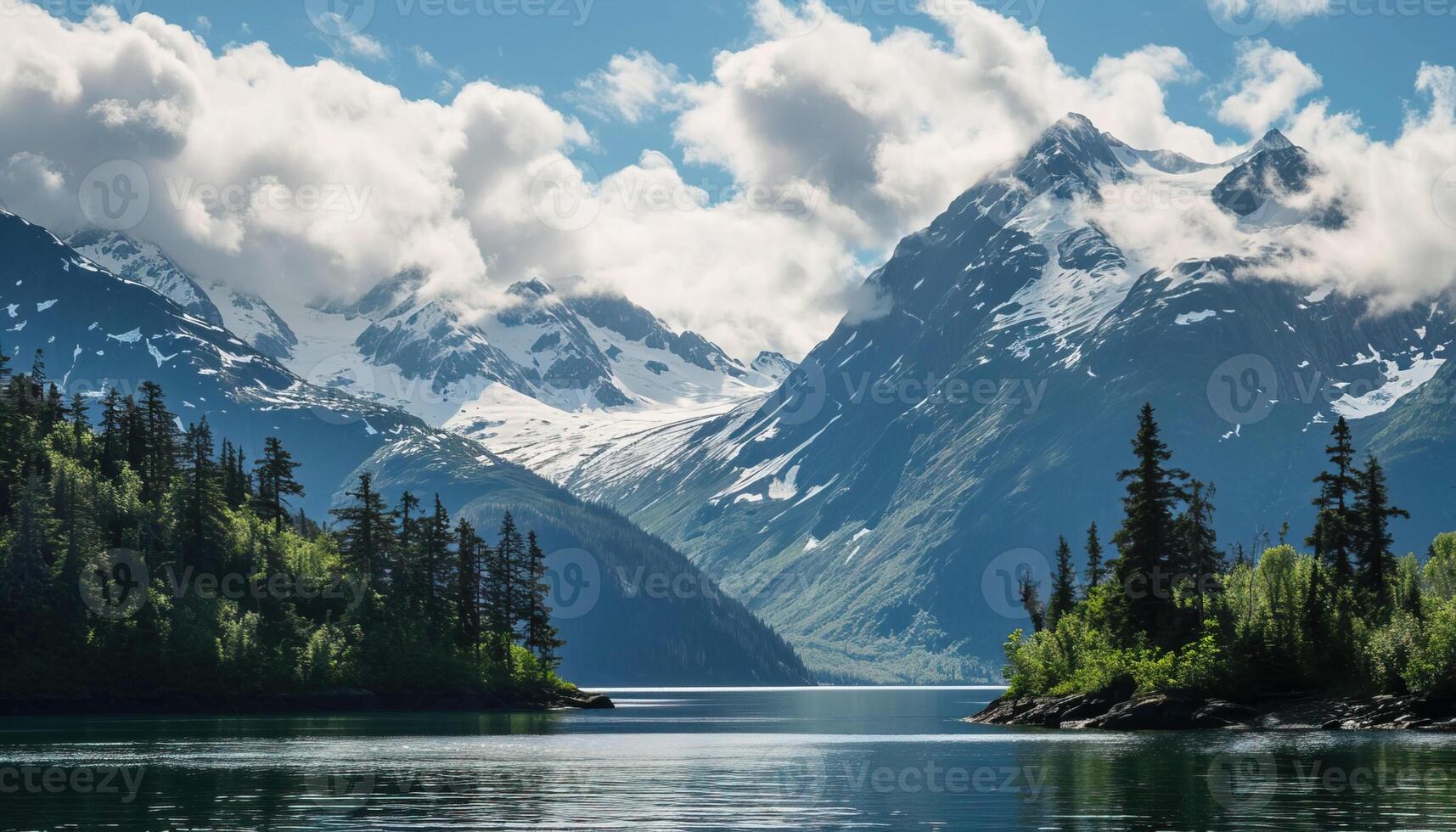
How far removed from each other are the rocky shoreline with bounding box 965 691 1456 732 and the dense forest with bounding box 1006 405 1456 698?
156 cm

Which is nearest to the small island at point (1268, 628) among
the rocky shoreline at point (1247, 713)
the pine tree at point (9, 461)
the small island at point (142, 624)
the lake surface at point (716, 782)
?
the rocky shoreline at point (1247, 713)

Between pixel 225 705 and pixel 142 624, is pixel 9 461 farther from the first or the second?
pixel 225 705

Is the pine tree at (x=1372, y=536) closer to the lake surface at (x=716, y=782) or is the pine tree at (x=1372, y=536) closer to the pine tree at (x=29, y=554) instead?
the lake surface at (x=716, y=782)

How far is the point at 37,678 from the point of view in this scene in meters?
166

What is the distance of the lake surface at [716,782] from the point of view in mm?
65625

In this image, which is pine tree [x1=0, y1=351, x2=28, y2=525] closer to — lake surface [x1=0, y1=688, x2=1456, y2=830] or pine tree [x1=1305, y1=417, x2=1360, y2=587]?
lake surface [x1=0, y1=688, x2=1456, y2=830]

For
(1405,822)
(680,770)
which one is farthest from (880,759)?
(1405,822)

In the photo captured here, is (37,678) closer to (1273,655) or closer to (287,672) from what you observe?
(287,672)

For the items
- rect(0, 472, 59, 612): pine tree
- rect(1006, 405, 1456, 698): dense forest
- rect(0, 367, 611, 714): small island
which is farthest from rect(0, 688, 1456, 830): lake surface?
rect(0, 472, 59, 612): pine tree

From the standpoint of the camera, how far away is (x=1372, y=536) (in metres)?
142

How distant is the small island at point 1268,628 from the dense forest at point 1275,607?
14 cm

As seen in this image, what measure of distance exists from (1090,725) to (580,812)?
83.2m

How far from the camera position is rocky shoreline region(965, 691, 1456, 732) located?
123000mm

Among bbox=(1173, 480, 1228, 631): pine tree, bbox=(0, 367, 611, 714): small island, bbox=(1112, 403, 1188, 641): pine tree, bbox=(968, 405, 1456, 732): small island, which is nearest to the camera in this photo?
bbox=(968, 405, 1456, 732): small island
